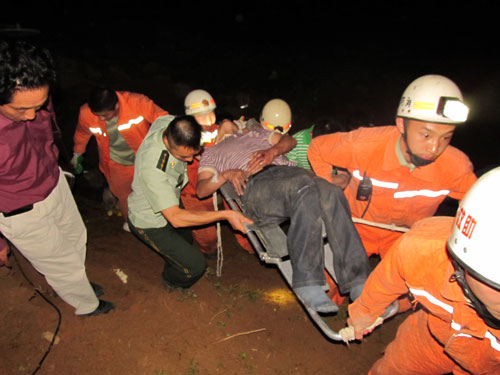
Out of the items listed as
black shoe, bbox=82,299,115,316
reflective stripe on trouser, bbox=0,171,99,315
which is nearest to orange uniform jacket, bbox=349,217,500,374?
reflective stripe on trouser, bbox=0,171,99,315

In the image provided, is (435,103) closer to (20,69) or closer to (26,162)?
(20,69)

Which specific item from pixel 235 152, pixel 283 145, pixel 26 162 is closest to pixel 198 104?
pixel 235 152

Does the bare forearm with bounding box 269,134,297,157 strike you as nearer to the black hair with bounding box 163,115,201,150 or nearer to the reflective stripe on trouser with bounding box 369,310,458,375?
the black hair with bounding box 163,115,201,150

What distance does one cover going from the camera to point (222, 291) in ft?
13.0

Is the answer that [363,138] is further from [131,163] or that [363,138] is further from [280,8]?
[280,8]

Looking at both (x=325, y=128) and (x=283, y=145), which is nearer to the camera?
(x=283, y=145)

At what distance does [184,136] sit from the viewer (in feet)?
8.75

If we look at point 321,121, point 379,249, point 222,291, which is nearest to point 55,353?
point 222,291

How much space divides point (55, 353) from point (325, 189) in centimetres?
287

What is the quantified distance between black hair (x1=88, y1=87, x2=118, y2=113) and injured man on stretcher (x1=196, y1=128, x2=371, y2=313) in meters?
1.37

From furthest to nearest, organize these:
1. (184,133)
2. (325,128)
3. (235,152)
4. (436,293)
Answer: (325,128), (235,152), (184,133), (436,293)

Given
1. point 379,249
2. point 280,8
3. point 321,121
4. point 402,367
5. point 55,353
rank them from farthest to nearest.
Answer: point 280,8, point 321,121, point 379,249, point 55,353, point 402,367

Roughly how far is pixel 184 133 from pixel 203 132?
4.65ft

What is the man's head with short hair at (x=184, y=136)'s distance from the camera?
267 cm
